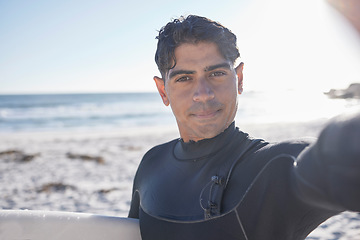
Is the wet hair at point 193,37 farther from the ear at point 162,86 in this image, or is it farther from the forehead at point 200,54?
the ear at point 162,86

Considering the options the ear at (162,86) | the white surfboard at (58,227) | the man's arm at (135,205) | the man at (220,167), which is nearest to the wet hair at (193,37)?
the man at (220,167)

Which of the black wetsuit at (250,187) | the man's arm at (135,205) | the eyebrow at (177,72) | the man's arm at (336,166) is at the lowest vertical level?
the man's arm at (135,205)

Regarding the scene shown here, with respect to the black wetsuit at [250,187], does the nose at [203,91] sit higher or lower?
higher

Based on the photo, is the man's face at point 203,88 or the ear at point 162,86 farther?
the ear at point 162,86

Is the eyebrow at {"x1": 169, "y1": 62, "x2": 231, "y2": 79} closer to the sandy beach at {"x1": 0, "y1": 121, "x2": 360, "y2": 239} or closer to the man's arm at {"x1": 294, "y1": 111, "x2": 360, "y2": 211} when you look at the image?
the man's arm at {"x1": 294, "y1": 111, "x2": 360, "y2": 211}

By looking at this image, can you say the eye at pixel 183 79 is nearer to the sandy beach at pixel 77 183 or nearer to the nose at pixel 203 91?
the nose at pixel 203 91

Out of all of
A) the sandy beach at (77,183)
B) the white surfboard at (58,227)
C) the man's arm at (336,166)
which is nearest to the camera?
the man's arm at (336,166)

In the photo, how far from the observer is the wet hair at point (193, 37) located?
58.9 inches

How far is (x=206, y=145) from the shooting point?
153 centimetres

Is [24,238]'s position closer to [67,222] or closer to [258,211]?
[67,222]

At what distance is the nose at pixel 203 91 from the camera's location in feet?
4.73

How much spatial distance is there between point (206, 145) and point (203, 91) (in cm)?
27

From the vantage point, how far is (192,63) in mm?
1471

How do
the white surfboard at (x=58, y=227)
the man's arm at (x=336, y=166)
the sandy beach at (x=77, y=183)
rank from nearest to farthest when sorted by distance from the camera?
the man's arm at (x=336, y=166), the white surfboard at (x=58, y=227), the sandy beach at (x=77, y=183)
